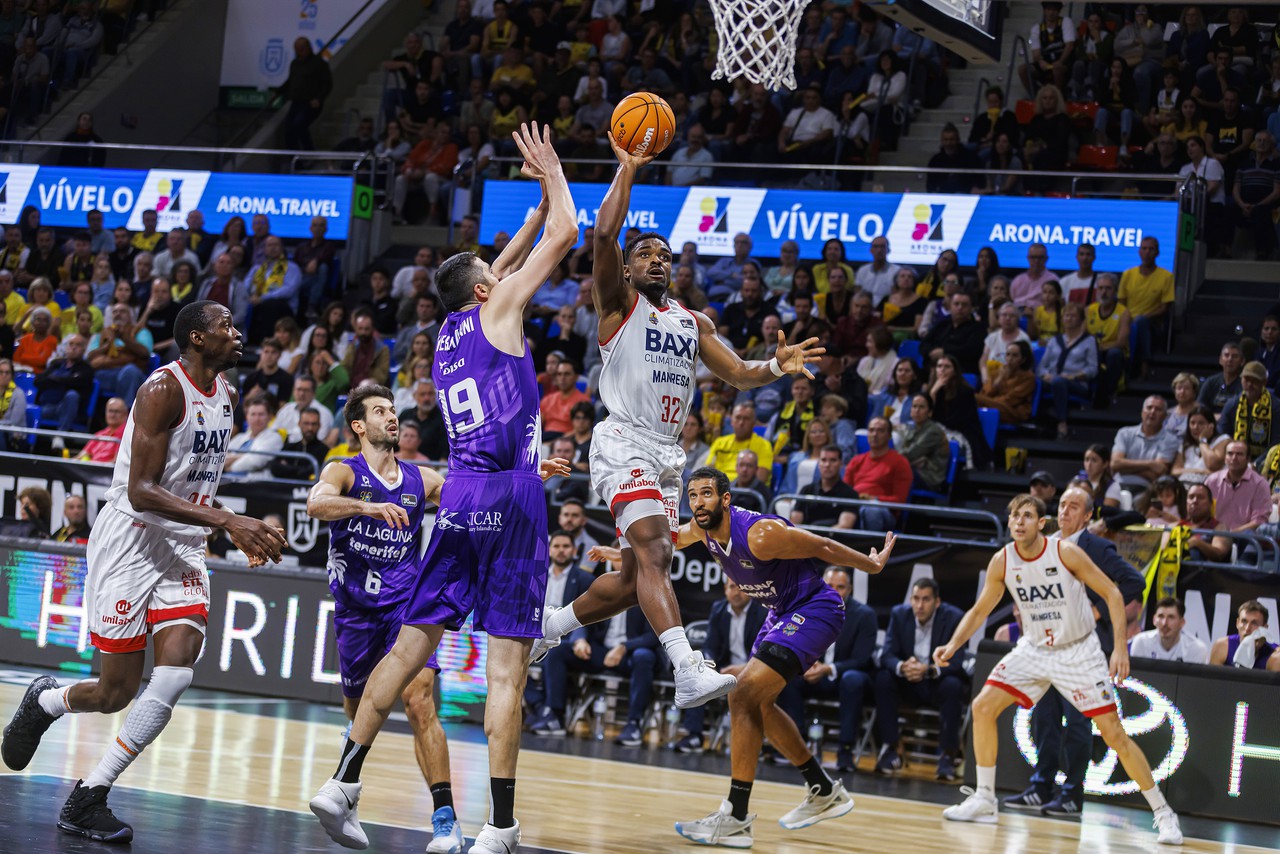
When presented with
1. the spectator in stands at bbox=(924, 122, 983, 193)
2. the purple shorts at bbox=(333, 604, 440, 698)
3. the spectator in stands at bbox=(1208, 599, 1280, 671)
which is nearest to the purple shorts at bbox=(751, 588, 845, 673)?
the purple shorts at bbox=(333, 604, 440, 698)

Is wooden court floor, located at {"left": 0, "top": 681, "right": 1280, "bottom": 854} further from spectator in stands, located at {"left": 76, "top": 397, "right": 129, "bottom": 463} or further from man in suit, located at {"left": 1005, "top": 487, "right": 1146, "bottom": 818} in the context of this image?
spectator in stands, located at {"left": 76, "top": 397, "right": 129, "bottom": 463}

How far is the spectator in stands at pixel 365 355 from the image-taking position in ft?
52.1

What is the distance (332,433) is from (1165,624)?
769 cm

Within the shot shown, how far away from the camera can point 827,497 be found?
1206 cm

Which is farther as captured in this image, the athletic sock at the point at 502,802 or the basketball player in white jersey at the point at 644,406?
A: the basketball player in white jersey at the point at 644,406

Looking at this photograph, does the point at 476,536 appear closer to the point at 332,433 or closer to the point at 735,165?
the point at 332,433

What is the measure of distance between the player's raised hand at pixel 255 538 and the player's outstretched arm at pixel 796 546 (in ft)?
9.17

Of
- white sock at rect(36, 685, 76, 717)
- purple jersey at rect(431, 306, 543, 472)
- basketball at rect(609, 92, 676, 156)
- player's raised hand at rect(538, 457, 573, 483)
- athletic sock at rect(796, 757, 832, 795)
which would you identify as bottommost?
athletic sock at rect(796, 757, 832, 795)

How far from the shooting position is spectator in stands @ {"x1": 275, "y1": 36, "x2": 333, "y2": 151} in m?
21.0

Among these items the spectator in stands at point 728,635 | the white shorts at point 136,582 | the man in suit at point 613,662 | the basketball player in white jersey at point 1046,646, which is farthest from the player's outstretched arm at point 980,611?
the white shorts at point 136,582

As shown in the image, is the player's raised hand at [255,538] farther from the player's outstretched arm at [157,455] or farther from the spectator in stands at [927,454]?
the spectator in stands at [927,454]

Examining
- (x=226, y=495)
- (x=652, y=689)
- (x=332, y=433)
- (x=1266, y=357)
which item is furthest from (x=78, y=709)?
(x=1266, y=357)

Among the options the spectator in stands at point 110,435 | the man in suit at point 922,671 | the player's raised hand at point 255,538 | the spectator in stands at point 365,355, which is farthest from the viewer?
the spectator in stands at point 365,355

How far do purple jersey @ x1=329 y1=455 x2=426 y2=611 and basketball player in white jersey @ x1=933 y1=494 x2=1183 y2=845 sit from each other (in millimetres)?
3590
